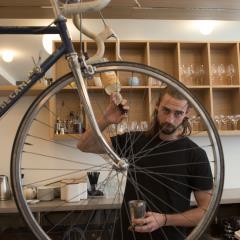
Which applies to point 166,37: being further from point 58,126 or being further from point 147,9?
point 147,9

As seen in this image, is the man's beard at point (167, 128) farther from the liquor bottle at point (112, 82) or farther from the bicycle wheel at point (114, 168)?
the liquor bottle at point (112, 82)

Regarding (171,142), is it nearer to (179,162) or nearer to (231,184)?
(179,162)

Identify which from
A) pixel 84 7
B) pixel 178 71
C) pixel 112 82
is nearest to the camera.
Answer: pixel 84 7

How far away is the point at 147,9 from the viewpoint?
154 cm

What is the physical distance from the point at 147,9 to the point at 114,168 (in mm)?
950

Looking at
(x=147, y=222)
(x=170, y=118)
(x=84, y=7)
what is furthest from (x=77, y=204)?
(x=84, y=7)

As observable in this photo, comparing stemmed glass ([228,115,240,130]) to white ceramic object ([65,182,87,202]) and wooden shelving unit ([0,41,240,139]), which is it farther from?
white ceramic object ([65,182,87,202])

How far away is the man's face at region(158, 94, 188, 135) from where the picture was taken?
1.34m

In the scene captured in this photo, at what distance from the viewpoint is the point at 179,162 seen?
1.42 meters

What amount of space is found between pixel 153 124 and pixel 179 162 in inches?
8.3

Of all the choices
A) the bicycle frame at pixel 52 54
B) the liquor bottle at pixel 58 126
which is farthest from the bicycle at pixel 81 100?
the liquor bottle at pixel 58 126

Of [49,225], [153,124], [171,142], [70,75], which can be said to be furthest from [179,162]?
[49,225]

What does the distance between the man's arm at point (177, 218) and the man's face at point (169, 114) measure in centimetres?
28

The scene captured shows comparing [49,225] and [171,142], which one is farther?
[49,225]
